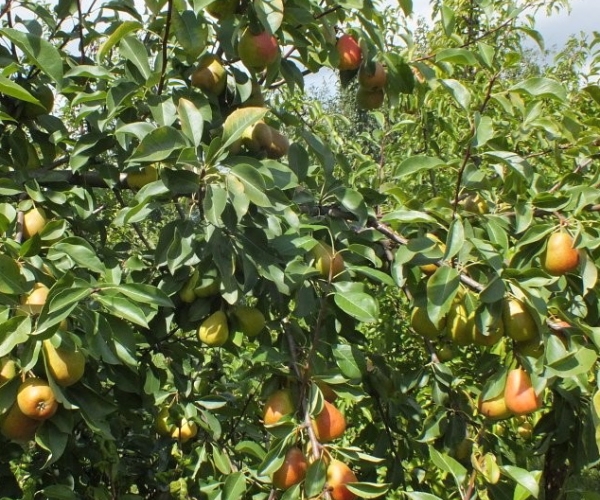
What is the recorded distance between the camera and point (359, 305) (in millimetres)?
1270

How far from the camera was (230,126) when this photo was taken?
3.86ft

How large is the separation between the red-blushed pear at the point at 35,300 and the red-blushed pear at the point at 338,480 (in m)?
0.54

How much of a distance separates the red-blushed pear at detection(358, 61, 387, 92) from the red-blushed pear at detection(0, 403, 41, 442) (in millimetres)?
989

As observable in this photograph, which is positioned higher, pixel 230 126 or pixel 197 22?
pixel 197 22

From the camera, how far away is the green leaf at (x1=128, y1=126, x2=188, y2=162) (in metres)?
1.09

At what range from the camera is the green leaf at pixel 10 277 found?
1.04 meters

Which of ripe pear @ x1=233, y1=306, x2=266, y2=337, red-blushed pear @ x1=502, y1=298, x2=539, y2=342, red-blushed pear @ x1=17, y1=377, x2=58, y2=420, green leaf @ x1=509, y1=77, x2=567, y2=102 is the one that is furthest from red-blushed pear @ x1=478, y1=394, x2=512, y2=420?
red-blushed pear @ x1=17, y1=377, x2=58, y2=420

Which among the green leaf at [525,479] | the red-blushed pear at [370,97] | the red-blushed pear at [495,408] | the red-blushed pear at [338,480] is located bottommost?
the red-blushed pear at [495,408]

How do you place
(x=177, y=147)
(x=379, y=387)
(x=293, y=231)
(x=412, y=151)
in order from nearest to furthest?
(x=177, y=147) → (x=293, y=231) → (x=379, y=387) → (x=412, y=151)

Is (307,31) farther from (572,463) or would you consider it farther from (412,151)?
(412,151)

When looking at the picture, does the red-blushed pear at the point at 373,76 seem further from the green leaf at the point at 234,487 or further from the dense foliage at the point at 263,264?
the green leaf at the point at 234,487

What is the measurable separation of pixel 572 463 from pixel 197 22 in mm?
1250

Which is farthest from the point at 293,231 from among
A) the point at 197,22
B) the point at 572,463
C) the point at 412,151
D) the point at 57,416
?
the point at 412,151

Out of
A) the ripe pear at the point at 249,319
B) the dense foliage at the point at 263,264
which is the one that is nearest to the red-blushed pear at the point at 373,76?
the dense foliage at the point at 263,264
